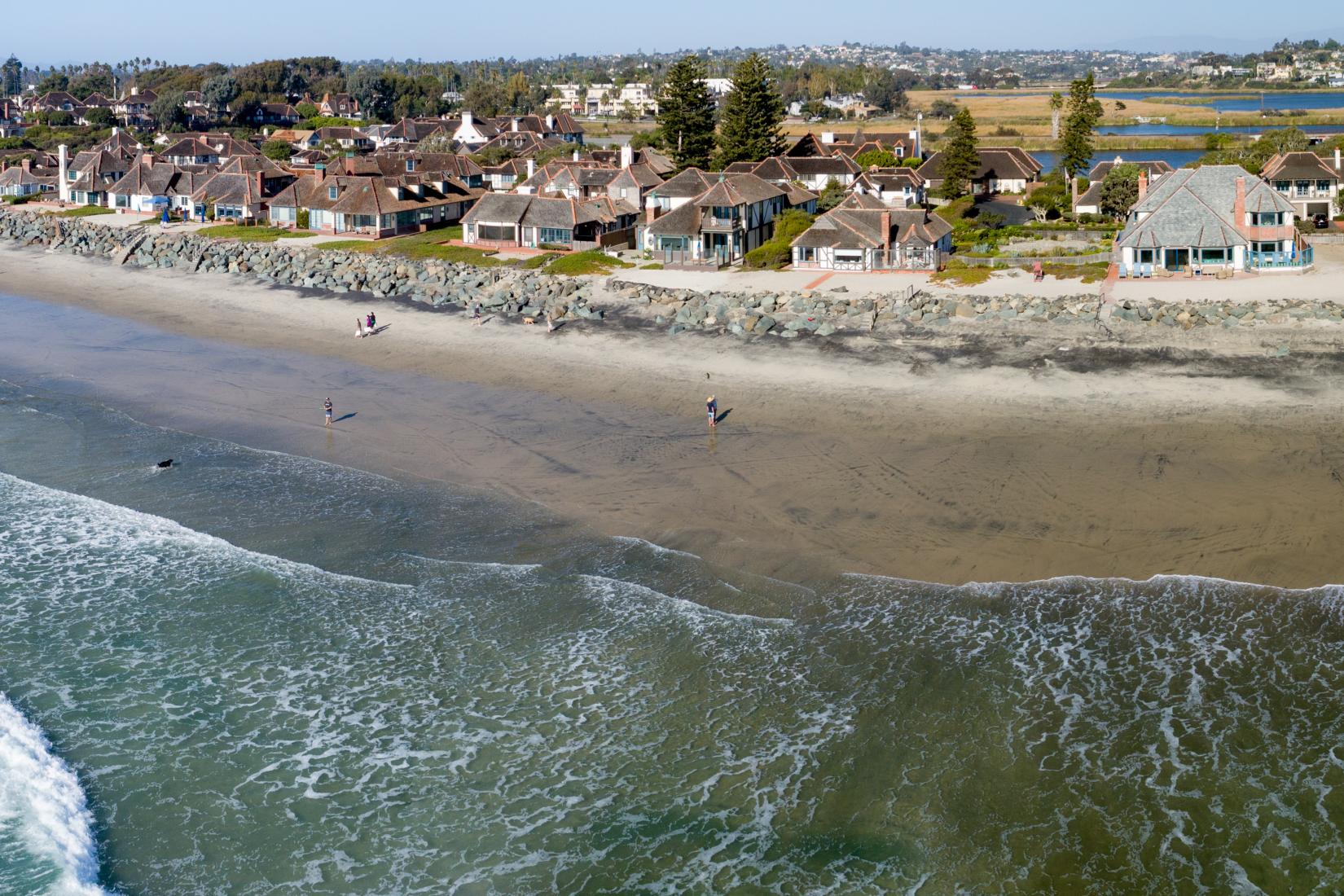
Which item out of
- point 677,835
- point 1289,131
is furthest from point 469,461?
point 1289,131

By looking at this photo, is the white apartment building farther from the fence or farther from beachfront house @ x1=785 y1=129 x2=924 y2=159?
the fence

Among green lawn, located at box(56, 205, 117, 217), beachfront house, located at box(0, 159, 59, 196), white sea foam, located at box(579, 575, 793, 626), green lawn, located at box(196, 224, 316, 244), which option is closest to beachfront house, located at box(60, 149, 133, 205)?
green lawn, located at box(56, 205, 117, 217)

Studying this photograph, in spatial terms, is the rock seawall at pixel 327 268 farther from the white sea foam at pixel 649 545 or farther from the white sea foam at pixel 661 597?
the white sea foam at pixel 661 597

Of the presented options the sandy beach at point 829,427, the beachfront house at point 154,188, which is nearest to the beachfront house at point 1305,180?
the sandy beach at point 829,427

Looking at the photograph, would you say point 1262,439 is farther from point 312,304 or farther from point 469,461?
point 312,304

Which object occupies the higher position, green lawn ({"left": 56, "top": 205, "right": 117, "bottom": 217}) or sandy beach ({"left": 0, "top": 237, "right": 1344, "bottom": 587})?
green lawn ({"left": 56, "top": 205, "right": 117, "bottom": 217})

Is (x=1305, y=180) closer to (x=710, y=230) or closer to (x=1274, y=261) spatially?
(x=1274, y=261)

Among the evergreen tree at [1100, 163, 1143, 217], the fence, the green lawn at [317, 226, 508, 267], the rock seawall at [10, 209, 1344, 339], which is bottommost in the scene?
the rock seawall at [10, 209, 1344, 339]
